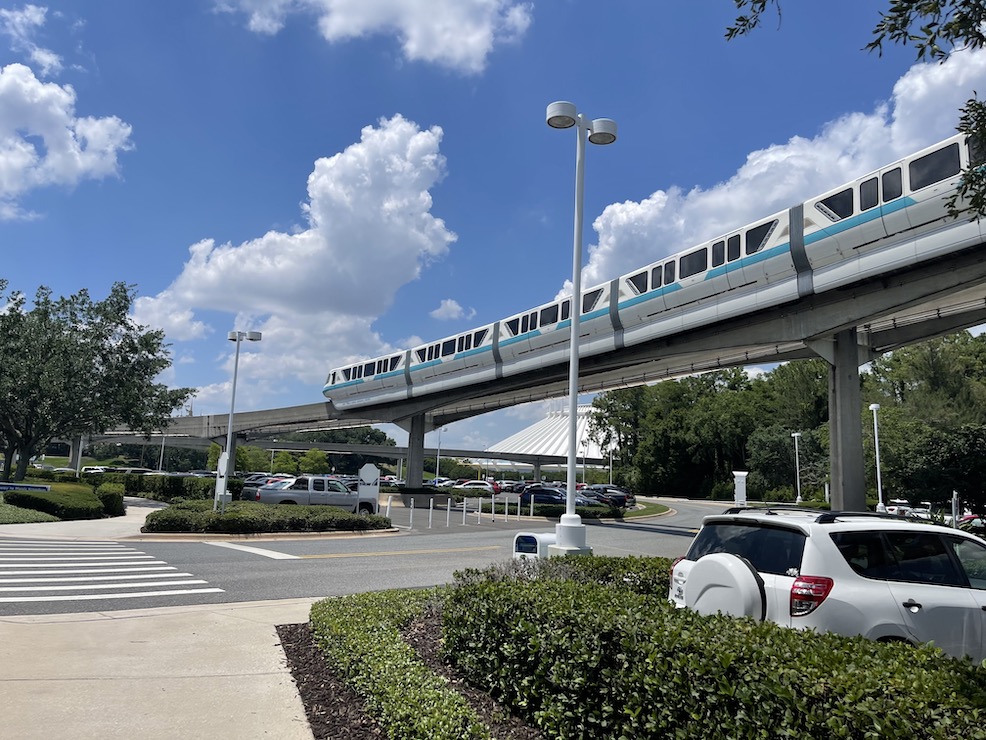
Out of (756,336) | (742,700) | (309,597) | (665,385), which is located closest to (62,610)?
(309,597)

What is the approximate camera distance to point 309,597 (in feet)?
36.4

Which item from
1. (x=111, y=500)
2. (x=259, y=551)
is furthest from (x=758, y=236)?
(x=111, y=500)

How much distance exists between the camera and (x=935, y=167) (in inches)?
680

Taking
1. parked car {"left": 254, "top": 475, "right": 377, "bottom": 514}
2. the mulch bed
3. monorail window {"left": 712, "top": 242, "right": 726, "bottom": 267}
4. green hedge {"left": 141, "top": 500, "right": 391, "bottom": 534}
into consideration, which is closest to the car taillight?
the mulch bed

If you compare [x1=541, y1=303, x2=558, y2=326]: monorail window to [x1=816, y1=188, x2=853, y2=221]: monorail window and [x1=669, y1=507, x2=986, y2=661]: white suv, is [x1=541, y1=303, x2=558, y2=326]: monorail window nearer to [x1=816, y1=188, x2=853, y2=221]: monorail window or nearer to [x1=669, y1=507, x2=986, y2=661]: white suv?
[x1=816, y1=188, x2=853, y2=221]: monorail window

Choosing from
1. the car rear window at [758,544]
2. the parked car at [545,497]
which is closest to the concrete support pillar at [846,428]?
the car rear window at [758,544]

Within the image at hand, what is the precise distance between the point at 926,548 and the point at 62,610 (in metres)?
10.3

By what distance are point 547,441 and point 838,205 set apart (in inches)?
4669

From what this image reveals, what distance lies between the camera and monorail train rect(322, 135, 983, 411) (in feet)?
58.6

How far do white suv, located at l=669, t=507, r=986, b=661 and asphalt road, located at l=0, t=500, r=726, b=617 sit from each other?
786cm

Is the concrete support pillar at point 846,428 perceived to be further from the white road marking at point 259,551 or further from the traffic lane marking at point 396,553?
the white road marking at point 259,551

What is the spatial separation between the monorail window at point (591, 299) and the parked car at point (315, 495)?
12.5m

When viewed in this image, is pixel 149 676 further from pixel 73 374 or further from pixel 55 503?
pixel 73 374

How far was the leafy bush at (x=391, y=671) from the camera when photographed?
429cm
